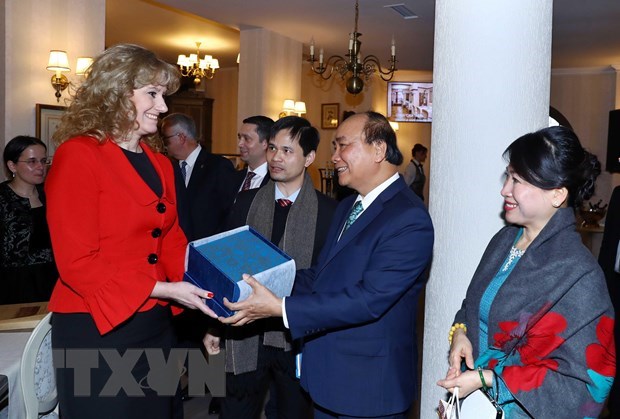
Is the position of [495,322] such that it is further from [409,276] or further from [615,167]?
[615,167]

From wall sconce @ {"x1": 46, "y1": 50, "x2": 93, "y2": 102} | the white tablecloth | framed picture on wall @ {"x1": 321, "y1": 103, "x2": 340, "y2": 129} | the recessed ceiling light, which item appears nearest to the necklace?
the white tablecloth

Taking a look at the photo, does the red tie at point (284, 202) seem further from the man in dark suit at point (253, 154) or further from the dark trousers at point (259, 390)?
the man in dark suit at point (253, 154)

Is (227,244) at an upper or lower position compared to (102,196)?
lower

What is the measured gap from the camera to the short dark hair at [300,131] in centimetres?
297

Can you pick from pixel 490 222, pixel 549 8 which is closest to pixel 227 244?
pixel 490 222

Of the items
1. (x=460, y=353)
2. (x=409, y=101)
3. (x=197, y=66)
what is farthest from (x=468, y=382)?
(x=409, y=101)

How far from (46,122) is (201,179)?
2588 mm

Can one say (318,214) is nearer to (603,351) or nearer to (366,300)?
(366,300)

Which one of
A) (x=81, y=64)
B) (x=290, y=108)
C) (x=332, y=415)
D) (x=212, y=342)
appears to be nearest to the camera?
(x=332, y=415)

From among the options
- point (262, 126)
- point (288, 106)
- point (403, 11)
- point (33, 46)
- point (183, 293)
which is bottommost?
point (183, 293)

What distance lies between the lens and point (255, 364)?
2809 millimetres

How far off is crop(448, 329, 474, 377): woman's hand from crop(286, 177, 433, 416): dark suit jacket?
0.80ft

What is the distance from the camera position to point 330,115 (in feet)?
44.2

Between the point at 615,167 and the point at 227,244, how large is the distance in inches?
242
